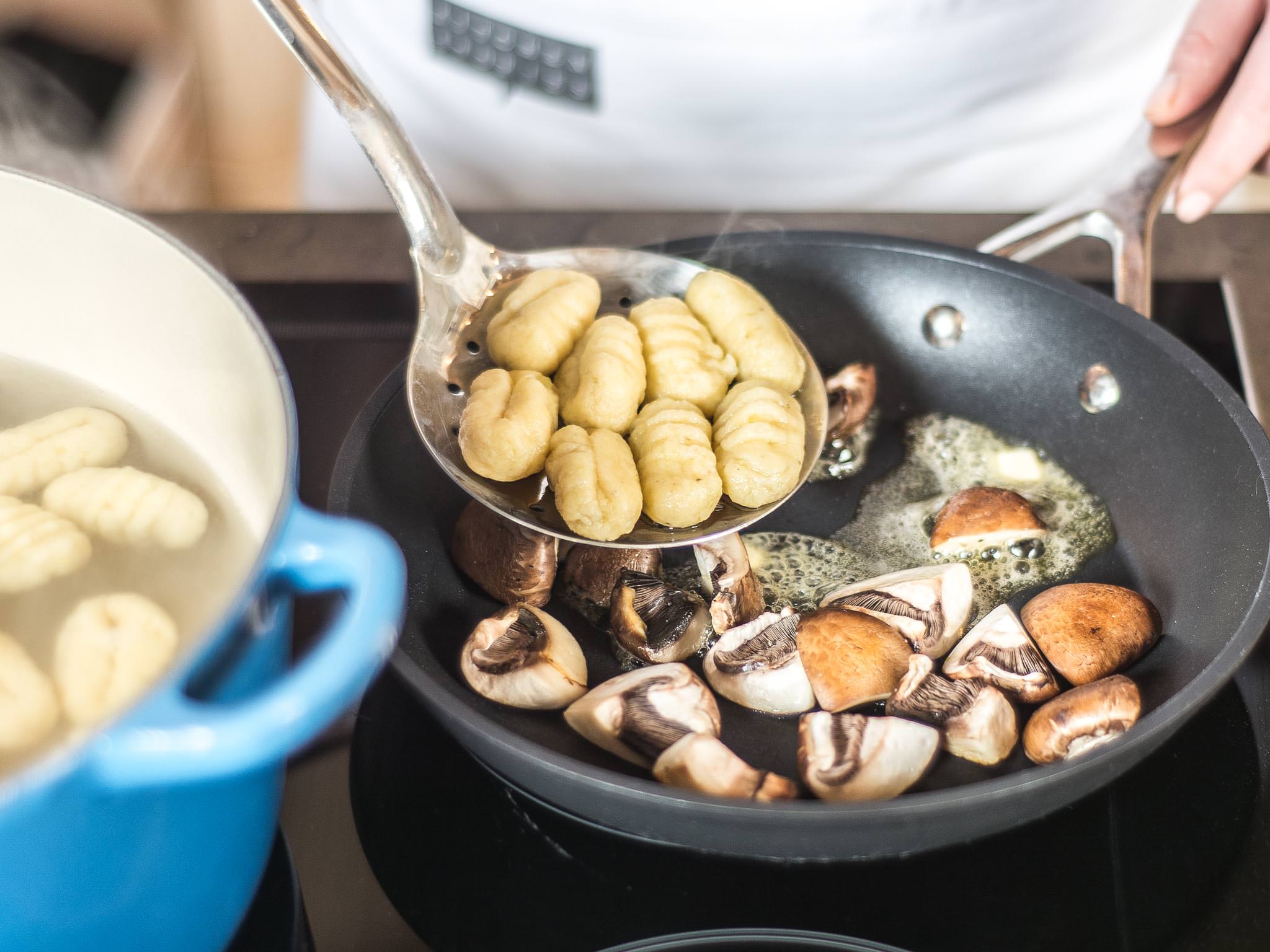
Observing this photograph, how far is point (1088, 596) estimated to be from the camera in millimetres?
611

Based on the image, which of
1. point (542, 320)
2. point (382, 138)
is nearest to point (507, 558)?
point (542, 320)

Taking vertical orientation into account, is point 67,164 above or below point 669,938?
below

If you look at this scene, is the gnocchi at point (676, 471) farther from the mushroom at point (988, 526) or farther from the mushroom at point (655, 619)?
the mushroom at point (988, 526)

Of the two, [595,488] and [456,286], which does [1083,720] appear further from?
[456,286]

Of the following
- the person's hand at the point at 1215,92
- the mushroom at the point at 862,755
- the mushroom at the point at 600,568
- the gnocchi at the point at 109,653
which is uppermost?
the person's hand at the point at 1215,92

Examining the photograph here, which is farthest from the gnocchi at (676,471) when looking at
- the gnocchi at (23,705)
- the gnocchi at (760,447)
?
the gnocchi at (23,705)

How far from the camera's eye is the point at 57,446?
530 mm

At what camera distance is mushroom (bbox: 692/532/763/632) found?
614mm

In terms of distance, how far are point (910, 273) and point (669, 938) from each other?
51 cm

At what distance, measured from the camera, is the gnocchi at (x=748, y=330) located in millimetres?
703

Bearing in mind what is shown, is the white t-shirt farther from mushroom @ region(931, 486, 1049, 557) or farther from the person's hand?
mushroom @ region(931, 486, 1049, 557)

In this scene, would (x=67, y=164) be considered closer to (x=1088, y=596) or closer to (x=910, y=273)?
(x=910, y=273)

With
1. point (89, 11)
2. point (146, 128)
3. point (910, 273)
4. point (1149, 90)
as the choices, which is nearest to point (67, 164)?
point (146, 128)

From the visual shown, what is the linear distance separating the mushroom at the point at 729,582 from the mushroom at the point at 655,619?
0.01 meters
